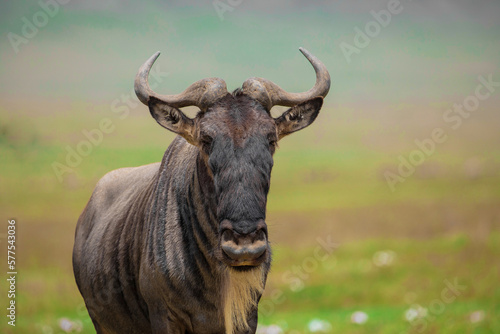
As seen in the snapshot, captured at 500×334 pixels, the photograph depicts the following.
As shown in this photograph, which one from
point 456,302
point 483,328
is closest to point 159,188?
point 483,328

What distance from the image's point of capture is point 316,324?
12523 millimetres

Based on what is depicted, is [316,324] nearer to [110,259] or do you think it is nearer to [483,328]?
[483,328]

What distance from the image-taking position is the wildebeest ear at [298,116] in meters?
7.03

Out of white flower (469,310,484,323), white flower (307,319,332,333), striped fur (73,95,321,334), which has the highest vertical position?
striped fur (73,95,321,334)

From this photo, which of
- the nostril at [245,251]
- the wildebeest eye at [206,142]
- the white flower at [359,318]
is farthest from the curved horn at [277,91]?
the white flower at [359,318]

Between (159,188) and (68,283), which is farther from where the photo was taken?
(68,283)

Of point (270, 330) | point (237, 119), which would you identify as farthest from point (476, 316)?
point (237, 119)

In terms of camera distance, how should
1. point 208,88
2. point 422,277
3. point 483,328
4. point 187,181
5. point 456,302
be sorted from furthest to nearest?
point 422,277, point 456,302, point 483,328, point 187,181, point 208,88

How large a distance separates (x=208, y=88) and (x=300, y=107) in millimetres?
995

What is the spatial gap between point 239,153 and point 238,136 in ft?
0.59

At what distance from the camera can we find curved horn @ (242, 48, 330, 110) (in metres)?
6.86

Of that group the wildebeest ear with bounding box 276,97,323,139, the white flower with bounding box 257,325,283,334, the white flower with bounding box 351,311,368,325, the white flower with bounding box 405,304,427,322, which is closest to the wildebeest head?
the wildebeest ear with bounding box 276,97,323,139

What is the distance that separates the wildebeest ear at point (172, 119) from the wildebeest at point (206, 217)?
0.01m

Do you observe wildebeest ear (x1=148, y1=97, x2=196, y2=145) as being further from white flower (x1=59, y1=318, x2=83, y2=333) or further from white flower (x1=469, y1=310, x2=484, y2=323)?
white flower (x1=469, y1=310, x2=484, y2=323)
